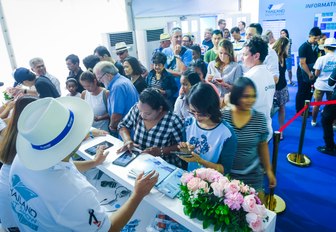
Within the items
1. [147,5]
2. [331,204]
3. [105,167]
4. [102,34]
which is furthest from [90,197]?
[147,5]

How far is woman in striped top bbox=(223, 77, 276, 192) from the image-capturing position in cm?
190

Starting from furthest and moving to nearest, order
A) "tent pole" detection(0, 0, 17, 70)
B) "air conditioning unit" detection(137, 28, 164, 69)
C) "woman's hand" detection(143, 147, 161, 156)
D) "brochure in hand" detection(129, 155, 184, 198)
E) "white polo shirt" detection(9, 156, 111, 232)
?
"air conditioning unit" detection(137, 28, 164, 69) < "tent pole" detection(0, 0, 17, 70) < "woman's hand" detection(143, 147, 161, 156) < "brochure in hand" detection(129, 155, 184, 198) < "white polo shirt" detection(9, 156, 111, 232)

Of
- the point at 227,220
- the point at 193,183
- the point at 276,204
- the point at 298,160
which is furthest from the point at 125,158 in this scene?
the point at 298,160

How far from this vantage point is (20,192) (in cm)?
120

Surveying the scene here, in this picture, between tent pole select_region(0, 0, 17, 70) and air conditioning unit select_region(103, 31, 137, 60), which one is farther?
air conditioning unit select_region(103, 31, 137, 60)

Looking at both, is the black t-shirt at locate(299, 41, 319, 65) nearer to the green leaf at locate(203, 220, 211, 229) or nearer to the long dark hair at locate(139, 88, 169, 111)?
the long dark hair at locate(139, 88, 169, 111)

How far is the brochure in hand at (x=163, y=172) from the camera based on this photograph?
1.59 meters

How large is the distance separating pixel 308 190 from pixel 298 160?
2.15ft

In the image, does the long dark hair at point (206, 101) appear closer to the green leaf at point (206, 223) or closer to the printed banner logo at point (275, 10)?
the green leaf at point (206, 223)

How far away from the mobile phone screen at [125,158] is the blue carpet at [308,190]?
182cm

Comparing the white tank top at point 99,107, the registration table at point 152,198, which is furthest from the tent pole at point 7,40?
the registration table at point 152,198

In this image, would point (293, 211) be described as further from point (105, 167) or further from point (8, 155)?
point (8, 155)

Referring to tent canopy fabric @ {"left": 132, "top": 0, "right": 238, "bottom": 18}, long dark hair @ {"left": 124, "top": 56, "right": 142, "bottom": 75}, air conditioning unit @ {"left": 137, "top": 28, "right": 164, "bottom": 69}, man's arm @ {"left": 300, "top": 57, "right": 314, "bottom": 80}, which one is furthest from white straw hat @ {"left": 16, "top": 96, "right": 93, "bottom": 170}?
tent canopy fabric @ {"left": 132, "top": 0, "right": 238, "bottom": 18}

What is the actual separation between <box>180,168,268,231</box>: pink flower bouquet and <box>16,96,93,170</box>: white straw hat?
26.1 inches
